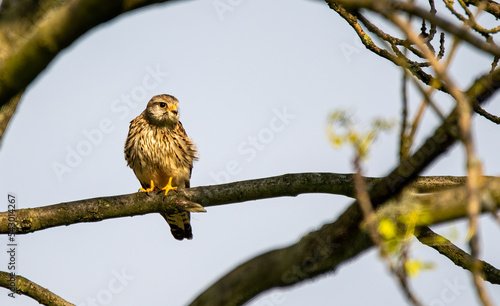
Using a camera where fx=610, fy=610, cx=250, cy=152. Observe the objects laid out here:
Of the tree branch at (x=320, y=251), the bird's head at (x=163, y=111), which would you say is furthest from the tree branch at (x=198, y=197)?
the bird's head at (x=163, y=111)

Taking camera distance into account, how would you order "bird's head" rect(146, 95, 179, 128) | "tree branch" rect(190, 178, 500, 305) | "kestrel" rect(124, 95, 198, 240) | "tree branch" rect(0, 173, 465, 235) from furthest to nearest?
1. "bird's head" rect(146, 95, 179, 128)
2. "kestrel" rect(124, 95, 198, 240)
3. "tree branch" rect(0, 173, 465, 235)
4. "tree branch" rect(190, 178, 500, 305)

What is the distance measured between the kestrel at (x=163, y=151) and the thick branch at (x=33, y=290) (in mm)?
2699

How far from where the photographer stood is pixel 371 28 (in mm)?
4574

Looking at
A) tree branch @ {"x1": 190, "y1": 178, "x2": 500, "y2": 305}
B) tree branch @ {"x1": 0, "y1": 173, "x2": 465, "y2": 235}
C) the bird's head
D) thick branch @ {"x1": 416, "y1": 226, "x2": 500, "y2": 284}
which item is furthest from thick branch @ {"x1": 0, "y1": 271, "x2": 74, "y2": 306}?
the bird's head

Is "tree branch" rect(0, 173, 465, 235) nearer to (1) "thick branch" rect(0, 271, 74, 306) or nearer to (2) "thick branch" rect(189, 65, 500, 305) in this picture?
(1) "thick branch" rect(0, 271, 74, 306)

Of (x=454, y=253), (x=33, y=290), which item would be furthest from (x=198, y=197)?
(x=454, y=253)

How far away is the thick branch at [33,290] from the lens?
4.40m

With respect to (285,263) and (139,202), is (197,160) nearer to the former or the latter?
(139,202)

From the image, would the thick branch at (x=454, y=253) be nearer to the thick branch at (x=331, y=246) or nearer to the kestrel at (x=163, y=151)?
the thick branch at (x=331, y=246)

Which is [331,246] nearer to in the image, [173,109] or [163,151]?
[163,151]

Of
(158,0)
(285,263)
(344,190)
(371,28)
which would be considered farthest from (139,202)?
(285,263)

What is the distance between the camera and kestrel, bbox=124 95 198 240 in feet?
23.9

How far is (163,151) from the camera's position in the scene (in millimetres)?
7332

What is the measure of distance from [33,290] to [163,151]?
3081 mm
